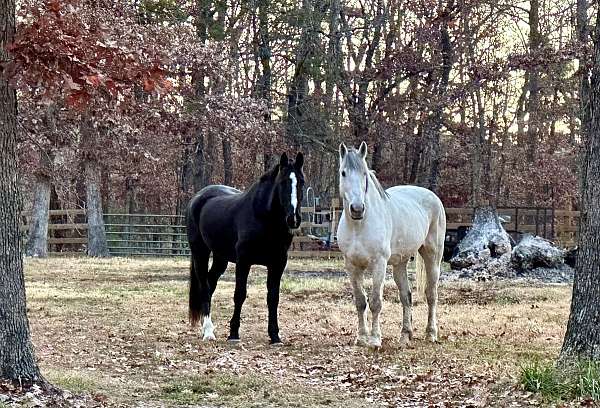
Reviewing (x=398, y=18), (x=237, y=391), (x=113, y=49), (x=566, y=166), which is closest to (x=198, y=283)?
(x=237, y=391)

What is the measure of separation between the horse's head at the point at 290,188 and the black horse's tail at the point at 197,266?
1574 millimetres

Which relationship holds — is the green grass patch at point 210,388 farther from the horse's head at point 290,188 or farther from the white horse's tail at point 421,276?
the white horse's tail at point 421,276

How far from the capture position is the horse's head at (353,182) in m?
8.30

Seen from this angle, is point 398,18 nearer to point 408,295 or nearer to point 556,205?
point 556,205

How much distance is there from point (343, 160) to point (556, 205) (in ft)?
85.4

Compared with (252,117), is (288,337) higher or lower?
lower

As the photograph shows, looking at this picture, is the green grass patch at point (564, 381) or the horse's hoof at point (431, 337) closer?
the green grass patch at point (564, 381)

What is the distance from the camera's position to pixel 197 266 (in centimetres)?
1012

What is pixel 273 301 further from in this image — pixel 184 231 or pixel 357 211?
pixel 184 231

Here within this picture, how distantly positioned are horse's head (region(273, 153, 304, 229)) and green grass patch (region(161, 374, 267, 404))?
85.5 inches

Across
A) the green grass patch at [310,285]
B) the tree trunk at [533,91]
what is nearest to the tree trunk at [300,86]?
the tree trunk at [533,91]

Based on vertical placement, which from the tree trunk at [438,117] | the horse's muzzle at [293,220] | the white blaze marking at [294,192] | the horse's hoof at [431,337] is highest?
the tree trunk at [438,117]

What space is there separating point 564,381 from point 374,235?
3.03m

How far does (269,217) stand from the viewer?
357 inches
